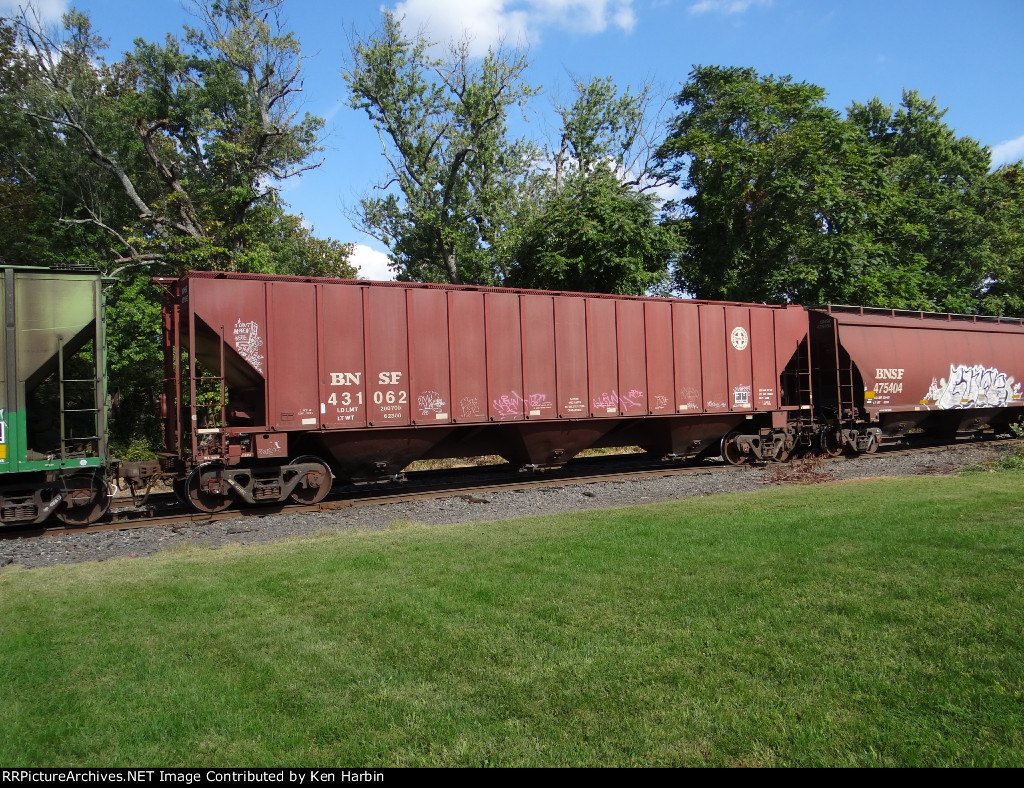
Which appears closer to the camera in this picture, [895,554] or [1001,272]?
[895,554]

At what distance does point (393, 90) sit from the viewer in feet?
94.8

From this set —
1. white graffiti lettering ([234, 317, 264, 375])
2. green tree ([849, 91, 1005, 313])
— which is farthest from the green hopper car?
green tree ([849, 91, 1005, 313])

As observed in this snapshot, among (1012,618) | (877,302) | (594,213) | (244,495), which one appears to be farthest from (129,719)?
(877,302)

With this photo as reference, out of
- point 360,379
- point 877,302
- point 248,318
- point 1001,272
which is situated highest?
point 1001,272

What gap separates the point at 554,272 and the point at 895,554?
727 inches

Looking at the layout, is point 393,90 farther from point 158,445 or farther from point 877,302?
point 877,302

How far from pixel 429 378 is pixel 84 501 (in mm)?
5957

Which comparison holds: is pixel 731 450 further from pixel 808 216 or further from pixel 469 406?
pixel 808 216

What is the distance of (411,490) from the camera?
13.7 metres

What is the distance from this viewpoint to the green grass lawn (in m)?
3.37

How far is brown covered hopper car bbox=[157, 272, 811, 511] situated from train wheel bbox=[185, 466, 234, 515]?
28 millimetres

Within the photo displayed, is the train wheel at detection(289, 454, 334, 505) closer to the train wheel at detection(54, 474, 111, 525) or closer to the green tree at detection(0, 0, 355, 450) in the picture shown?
the train wheel at detection(54, 474, 111, 525)

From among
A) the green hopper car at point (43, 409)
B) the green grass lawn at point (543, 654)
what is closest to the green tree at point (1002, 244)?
the green grass lawn at point (543, 654)

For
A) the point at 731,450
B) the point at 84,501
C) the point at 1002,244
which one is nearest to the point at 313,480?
the point at 84,501
